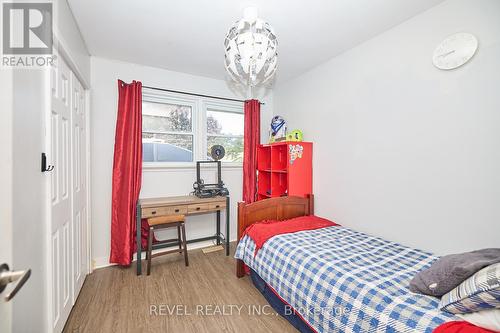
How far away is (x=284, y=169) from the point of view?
3.01m

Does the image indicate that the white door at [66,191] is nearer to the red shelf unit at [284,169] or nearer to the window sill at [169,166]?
the window sill at [169,166]

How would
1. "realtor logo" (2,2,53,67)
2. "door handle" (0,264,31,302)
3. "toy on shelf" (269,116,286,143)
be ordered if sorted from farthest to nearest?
"toy on shelf" (269,116,286,143), "realtor logo" (2,2,53,67), "door handle" (0,264,31,302)

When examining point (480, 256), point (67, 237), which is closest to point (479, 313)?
point (480, 256)

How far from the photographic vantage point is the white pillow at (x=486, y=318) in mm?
910

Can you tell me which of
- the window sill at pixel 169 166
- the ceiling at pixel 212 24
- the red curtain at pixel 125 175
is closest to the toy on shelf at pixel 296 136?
the ceiling at pixel 212 24

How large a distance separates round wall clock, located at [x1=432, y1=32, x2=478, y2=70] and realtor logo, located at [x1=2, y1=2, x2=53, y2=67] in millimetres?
2576

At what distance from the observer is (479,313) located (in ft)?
3.15

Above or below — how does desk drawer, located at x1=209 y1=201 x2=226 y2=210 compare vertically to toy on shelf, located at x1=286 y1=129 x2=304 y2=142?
below

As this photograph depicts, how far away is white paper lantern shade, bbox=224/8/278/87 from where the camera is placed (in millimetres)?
1349

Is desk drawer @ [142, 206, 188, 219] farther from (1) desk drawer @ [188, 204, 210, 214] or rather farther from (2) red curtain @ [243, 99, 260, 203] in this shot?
(2) red curtain @ [243, 99, 260, 203]

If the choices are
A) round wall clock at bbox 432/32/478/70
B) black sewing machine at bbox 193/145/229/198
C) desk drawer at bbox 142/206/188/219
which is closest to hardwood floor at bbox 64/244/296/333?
desk drawer at bbox 142/206/188/219

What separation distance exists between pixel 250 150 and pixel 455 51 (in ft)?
7.72

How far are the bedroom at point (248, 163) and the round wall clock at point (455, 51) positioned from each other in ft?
0.04

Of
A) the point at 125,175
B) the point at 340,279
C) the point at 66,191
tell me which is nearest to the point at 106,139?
the point at 125,175
